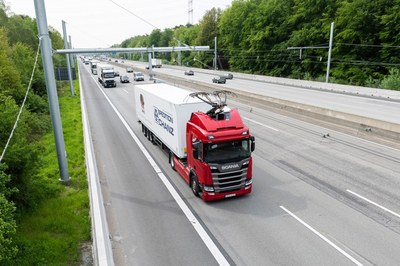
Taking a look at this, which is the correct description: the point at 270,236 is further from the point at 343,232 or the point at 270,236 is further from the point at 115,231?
the point at 115,231

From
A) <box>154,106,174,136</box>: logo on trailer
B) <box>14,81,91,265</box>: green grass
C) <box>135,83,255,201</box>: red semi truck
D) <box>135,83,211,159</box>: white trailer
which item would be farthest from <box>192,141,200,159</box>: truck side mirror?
<box>14,81,91,265</box>: green grass

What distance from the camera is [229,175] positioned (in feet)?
35.7

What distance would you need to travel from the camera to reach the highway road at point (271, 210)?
8.21m

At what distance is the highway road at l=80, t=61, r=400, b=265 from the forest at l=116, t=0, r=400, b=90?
31.5m

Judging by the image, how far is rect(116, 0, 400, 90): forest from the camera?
52.5m

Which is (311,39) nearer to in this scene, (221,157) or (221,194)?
(221,157)

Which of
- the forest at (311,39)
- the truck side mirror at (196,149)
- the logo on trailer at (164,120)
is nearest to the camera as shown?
the truck side mirror at (196,149)

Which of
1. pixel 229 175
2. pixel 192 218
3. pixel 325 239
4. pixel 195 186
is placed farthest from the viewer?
pixel 195 186

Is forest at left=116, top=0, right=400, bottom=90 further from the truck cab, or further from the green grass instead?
the green grass

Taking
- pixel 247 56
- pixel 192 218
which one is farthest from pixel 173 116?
pixel 247 56

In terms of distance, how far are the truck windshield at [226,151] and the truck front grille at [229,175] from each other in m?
0.19

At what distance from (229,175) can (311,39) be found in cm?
6511

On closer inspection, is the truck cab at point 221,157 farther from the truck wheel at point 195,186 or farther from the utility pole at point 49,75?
the utility pole at point 49,75

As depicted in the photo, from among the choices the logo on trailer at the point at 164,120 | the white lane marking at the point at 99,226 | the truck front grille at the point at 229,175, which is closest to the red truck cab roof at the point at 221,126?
the truck front grille at the point at 229,175
